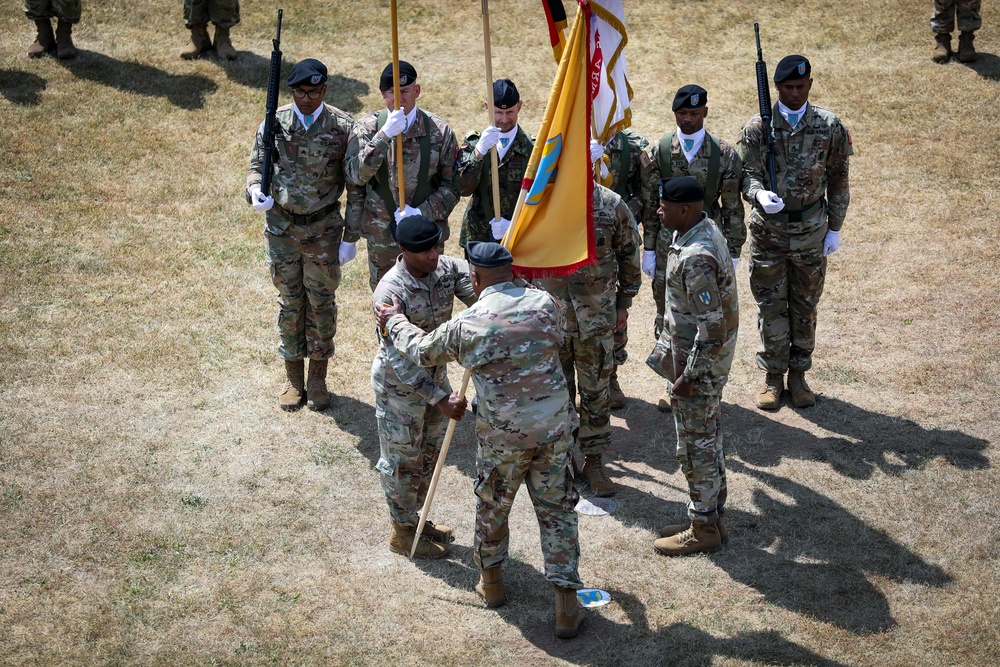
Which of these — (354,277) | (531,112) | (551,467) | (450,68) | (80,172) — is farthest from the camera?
(450,68)

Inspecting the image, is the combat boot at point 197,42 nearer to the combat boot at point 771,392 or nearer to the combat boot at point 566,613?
the combat boot at point 771,392

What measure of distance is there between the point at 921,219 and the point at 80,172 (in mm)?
10531

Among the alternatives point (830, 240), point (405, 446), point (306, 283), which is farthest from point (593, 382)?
point (306, 283)

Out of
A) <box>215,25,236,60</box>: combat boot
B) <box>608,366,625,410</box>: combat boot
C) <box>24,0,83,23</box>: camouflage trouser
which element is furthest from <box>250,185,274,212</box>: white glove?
<box>24,0,83,23</box>: camouflage trouser

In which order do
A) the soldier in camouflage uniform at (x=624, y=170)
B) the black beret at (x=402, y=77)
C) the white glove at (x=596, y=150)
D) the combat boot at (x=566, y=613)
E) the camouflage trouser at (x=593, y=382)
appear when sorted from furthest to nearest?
the soldier in camouflage uniform at (x=624, y=170) → the black beret at (x=402, y=77) → the white glove at (x=596, y=150) → the camouflage trouser at (x=593, y=382) → the combat boot at (x=566, y=613)

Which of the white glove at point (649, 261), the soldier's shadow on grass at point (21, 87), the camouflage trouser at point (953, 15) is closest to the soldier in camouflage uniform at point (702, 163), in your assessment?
the white glove at point (649, 261)

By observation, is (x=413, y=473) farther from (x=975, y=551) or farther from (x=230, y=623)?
(x=975, y=551)

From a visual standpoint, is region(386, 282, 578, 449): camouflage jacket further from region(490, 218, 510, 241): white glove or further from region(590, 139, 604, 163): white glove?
region(590, 139, 604, 163): white glove

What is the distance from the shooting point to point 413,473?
284 inches

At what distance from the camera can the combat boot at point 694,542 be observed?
7.23m

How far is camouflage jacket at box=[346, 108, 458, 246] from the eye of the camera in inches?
341

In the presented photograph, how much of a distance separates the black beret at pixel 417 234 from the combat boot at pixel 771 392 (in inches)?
160

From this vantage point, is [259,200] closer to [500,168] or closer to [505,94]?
[500,168]

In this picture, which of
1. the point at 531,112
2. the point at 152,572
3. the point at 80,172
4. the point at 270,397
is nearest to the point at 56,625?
the point at 152,572
